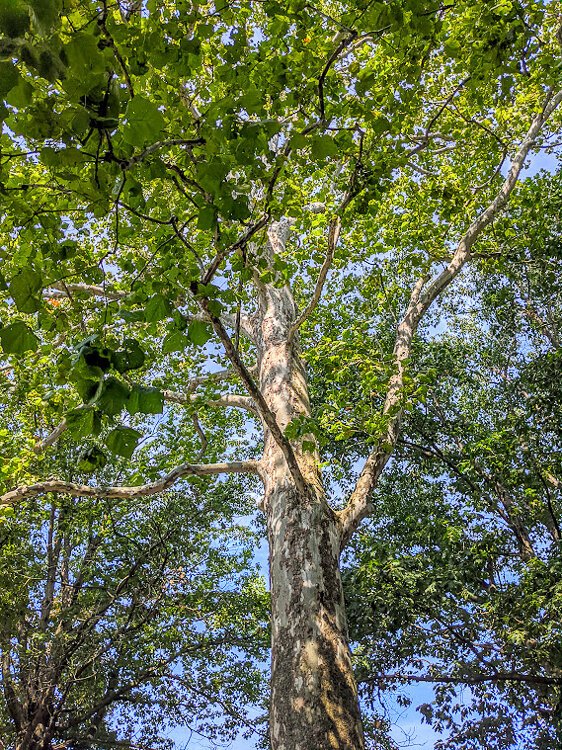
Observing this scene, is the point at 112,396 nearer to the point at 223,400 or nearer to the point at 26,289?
the point at 26,289

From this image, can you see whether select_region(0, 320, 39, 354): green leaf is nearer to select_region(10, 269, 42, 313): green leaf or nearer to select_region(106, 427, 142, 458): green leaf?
select_region(10, 269, 42, 313): green leaf

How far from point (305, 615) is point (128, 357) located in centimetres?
251

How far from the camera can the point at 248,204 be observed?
2.24m

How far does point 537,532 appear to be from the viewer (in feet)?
32.1

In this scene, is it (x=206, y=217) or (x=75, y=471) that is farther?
(x=75, y=471)

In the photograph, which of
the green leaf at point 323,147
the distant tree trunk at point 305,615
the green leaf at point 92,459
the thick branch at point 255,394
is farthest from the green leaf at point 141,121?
the distant tree trunk at point 305,615

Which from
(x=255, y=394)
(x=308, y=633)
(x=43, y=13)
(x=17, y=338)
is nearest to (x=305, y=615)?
(x=308, y=633)

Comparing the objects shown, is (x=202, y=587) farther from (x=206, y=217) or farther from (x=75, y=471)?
(x=206, y=217)

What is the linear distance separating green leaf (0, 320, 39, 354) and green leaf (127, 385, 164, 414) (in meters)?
0.31

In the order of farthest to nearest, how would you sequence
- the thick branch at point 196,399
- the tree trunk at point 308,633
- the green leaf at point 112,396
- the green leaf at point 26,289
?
the thick branch at point 196,399 → the tree trunk at point 308,633 → the green leaf at point 26,289 → the green leaf at point 112,396

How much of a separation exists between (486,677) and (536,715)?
3.37ft

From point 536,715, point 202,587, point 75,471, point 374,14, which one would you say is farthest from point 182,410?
point 374,14

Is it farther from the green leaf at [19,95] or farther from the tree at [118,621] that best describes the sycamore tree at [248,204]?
the tree at [118,621]

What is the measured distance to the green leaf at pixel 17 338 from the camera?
1449 mm
